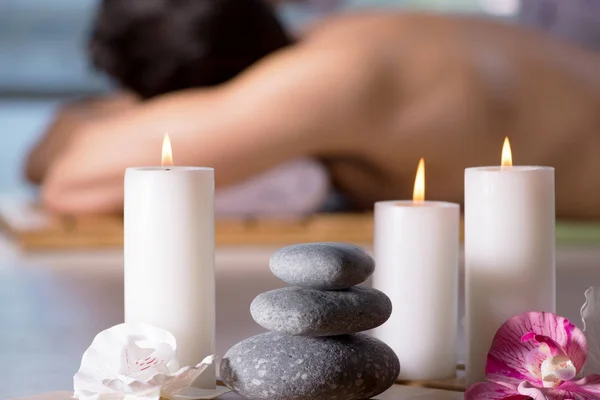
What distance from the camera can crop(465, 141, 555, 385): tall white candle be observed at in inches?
32.4

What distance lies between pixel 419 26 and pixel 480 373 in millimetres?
1432

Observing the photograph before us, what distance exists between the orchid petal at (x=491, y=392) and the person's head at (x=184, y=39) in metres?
1.47

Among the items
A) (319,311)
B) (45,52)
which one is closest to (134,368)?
(319,311)

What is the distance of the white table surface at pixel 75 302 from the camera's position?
3.14 feet

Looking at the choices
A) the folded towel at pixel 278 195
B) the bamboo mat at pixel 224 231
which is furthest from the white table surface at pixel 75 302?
the folded towel at pixel 278 195

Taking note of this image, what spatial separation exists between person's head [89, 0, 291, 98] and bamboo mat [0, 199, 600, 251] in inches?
12.9

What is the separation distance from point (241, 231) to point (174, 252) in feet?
3.86

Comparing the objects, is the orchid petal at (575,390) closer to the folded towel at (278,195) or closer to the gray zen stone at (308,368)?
the gray zen stone at (308,368)

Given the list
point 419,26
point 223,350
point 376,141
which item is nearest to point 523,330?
point 223,350

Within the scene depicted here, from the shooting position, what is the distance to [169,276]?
0.79 metres

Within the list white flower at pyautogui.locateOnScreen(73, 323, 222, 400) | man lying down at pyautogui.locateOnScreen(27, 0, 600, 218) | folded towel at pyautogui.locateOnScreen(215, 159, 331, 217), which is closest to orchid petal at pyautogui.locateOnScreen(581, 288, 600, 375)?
white flower at pyautogui.locateOnScreen(73, 323, 222, 400)

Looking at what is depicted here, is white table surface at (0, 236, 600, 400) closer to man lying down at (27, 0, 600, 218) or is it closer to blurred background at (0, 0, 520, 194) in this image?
man lying down at (27, 0, 600, 218)

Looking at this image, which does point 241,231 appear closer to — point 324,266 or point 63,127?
point 63,127

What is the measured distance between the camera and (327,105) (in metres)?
1.96
